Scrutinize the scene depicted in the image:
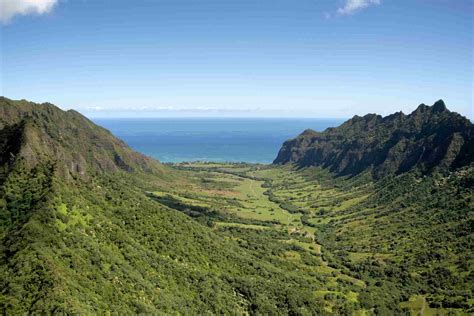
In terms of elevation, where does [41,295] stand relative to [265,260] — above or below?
above

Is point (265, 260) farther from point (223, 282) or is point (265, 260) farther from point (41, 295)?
point (41, 295)

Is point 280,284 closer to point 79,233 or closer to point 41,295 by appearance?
point 79,233

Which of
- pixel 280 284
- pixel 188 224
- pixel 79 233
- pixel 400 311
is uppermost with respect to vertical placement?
pixel 79 233

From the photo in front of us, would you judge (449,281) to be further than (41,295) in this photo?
Yes

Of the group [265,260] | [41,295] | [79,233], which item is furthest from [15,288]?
[265,260]

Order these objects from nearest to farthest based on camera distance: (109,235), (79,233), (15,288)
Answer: (15,288) < (79,233) < (109,235)

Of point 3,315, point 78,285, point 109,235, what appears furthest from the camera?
point 109,235
